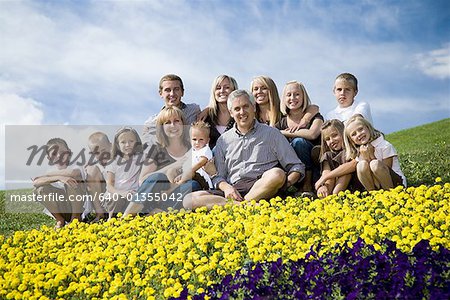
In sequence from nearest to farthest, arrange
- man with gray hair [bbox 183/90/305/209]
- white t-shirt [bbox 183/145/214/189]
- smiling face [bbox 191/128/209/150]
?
man with gray hair [bbox 183/90/305/209], white t-shirt [bbox 183/145/214/189], smiling face [bbox 191/128/209/150]

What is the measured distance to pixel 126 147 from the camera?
9.34 metres

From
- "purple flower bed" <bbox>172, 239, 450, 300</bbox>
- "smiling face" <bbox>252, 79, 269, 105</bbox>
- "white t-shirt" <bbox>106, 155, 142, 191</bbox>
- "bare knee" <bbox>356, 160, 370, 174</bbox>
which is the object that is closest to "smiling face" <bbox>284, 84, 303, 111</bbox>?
"smiling face" <bbox>252, 79, 269, 105</bbox>

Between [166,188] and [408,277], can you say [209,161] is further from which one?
[408,277]

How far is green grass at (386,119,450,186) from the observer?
12.7m

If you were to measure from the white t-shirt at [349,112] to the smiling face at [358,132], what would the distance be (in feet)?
1.55

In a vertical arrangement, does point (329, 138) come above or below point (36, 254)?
above

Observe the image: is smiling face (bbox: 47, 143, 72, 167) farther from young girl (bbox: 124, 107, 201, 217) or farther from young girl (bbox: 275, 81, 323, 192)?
young girl (bbox: 275, 81, 323, 192)

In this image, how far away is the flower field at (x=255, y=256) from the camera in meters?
3.73

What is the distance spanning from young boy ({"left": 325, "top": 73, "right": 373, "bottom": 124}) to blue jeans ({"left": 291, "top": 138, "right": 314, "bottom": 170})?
0.76 meters

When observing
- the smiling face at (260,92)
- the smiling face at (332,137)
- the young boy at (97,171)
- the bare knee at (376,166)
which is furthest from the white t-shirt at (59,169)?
the bare knee at (376,166)

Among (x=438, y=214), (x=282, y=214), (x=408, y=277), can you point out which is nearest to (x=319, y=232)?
(x=282, y=214)

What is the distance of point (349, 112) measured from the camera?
361 inches

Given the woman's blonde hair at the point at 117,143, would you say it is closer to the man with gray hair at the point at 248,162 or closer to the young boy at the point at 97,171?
the young boy at the point at 97,171

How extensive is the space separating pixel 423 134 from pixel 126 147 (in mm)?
18582
